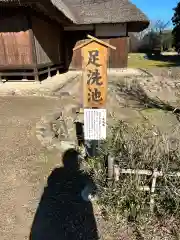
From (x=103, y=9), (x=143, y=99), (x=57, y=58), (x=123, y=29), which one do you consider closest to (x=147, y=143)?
(x=143, y=99)

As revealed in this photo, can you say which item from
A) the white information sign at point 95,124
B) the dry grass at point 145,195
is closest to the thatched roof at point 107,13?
the white information sign at point 95,124

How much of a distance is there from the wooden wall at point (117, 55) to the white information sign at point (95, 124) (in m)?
11.4

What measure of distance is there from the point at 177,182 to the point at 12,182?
243cm

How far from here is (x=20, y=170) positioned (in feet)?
12.8

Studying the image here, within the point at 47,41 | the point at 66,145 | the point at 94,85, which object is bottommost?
the point at 66,145

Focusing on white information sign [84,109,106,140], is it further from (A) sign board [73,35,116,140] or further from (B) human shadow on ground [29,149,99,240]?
(B) human shadow on ground [29,149,99,240]

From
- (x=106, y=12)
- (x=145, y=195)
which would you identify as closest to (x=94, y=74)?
(x=145, y=195)

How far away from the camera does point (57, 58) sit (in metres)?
13.0

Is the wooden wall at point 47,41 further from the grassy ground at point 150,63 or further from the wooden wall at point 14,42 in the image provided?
the grassy ground at point 150,63

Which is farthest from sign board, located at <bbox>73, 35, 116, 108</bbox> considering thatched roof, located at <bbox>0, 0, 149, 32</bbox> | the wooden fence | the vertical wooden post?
thatched roof, located at <bbox>0, 0, 149, 32</bbox>

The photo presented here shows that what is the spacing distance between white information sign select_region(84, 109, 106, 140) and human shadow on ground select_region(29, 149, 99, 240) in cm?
74

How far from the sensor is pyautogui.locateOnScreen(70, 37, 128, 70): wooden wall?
46.4 ft

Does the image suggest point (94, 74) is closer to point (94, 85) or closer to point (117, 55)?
point (94, 85)

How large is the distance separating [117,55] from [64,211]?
41.6 ft
